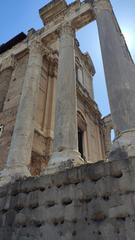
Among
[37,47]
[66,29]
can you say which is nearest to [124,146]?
[66,29]

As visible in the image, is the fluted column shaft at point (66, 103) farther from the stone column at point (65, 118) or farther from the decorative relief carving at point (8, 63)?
the decorative relief carving at point (8, 63)

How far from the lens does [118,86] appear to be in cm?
649

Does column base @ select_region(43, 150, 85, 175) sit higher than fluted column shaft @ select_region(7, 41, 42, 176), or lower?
lower

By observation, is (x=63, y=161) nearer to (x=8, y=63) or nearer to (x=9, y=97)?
(x=9, y=97)

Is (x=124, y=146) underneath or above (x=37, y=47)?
underneath

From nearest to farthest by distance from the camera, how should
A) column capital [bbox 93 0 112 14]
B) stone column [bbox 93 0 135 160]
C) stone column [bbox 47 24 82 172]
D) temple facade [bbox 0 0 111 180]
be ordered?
stone column [bbox 93 0 135 160] → stone column [bbox 47 24 82 172] → temple facade [bbox 0 0 111 180] → column capital [bbox 93 0 112 14]

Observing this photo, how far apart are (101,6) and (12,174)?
7.89 m

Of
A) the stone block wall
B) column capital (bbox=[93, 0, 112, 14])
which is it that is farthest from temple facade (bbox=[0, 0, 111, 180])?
the stone block wall

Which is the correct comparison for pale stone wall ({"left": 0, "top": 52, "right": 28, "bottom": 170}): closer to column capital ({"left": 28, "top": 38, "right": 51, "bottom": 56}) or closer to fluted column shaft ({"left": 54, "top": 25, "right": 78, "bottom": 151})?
column capital ({"left": 28, "top": 38, "right": 51, "bottom": 56})

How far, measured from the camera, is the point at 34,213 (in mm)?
5266

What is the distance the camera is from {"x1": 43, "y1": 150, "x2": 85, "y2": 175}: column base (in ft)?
19.2

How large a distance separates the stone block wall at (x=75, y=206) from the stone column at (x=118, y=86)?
706 mm

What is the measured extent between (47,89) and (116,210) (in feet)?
30.0

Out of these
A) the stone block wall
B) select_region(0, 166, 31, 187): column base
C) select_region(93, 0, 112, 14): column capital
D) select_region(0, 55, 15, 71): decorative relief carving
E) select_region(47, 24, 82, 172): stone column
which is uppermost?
select_region(0, 55, 15, 71): decorative relief carving
